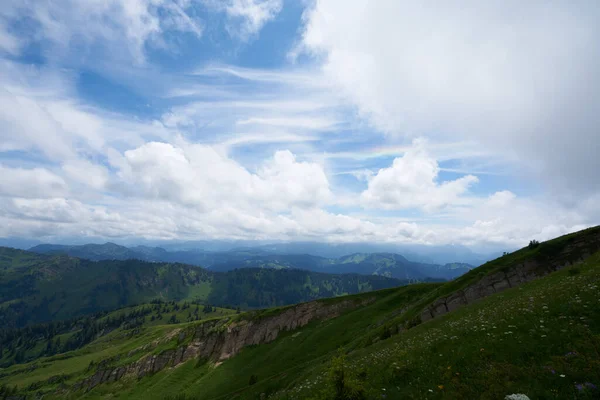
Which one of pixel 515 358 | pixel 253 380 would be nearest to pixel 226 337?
pixel 253 380

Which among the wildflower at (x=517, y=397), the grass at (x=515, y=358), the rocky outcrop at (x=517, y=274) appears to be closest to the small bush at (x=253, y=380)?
the rocky outcrop at (x=517, y=274)

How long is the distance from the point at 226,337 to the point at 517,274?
117455mm

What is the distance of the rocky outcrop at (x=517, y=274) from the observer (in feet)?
172

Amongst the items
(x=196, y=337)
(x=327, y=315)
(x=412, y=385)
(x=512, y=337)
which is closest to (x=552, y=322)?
(x=512, y=337)

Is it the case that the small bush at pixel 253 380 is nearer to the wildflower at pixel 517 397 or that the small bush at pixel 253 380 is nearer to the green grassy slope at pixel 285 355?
the green grassy slope at pixel 285 355

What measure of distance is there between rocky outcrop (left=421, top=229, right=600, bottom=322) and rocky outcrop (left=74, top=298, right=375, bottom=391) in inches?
2049

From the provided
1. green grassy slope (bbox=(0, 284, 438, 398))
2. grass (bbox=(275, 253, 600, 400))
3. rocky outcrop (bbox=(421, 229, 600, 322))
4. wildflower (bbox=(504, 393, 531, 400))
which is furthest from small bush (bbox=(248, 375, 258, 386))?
wildflower (bbox=(504, 393, 531, 400))

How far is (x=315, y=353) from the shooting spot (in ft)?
226

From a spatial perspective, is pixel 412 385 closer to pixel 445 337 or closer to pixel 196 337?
pixel 445 337

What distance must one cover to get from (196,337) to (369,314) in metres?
101

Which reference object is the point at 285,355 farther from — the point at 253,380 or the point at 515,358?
the point at 515,358

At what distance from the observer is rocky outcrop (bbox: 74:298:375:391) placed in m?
110

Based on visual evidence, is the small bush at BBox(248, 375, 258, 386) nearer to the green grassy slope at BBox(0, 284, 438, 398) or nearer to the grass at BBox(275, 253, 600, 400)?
the green grassy slope at BBox(0, 284, 438, 398)

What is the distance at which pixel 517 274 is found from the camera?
5425 cm
